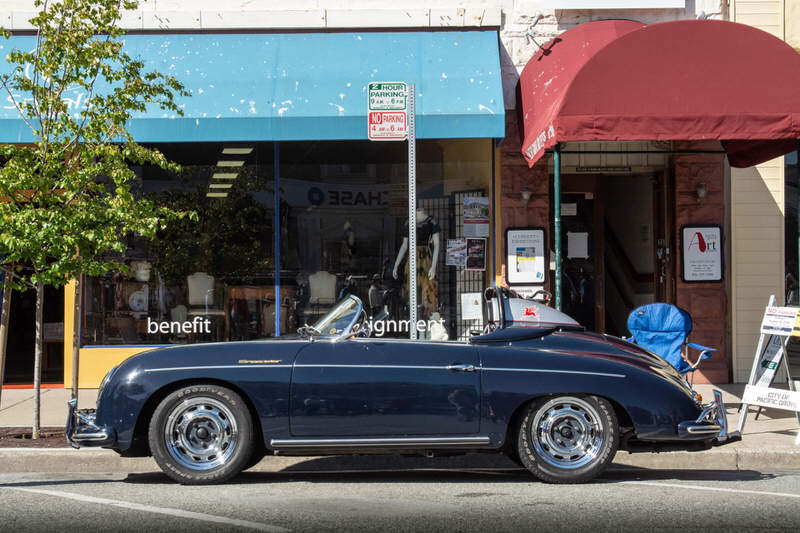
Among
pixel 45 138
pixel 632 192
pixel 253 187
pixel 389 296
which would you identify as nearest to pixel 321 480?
pixel 45 138

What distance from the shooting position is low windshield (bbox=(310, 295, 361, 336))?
6.29 m

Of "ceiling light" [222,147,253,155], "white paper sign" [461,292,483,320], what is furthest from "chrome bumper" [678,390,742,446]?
"ceiling light" [222,147,253,155]

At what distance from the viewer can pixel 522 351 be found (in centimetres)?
609

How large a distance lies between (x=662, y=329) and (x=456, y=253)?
3085 millimetres

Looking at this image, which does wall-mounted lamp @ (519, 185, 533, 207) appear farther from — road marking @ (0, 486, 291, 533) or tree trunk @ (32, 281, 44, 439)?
road marking @ (0, 486, 291, 533)

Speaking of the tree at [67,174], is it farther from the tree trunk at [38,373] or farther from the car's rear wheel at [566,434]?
the car's rear wheel at [566,434]

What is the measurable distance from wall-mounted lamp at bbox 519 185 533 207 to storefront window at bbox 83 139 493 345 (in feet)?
1.37

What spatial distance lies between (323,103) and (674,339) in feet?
15.8

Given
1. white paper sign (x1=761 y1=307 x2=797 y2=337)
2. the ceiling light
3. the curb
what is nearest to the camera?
the curb

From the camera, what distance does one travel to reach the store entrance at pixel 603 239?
11594mm

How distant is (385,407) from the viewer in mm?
5895

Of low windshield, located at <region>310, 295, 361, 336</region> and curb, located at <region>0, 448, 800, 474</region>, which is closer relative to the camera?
low windshield, located at <region>310, 295, 361, 336</region>

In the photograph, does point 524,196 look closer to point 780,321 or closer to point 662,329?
point 662,329

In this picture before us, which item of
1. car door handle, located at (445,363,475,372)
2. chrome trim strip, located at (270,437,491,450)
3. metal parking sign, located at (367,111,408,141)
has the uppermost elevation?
metal parking sign, located at (367,111,408,141)
